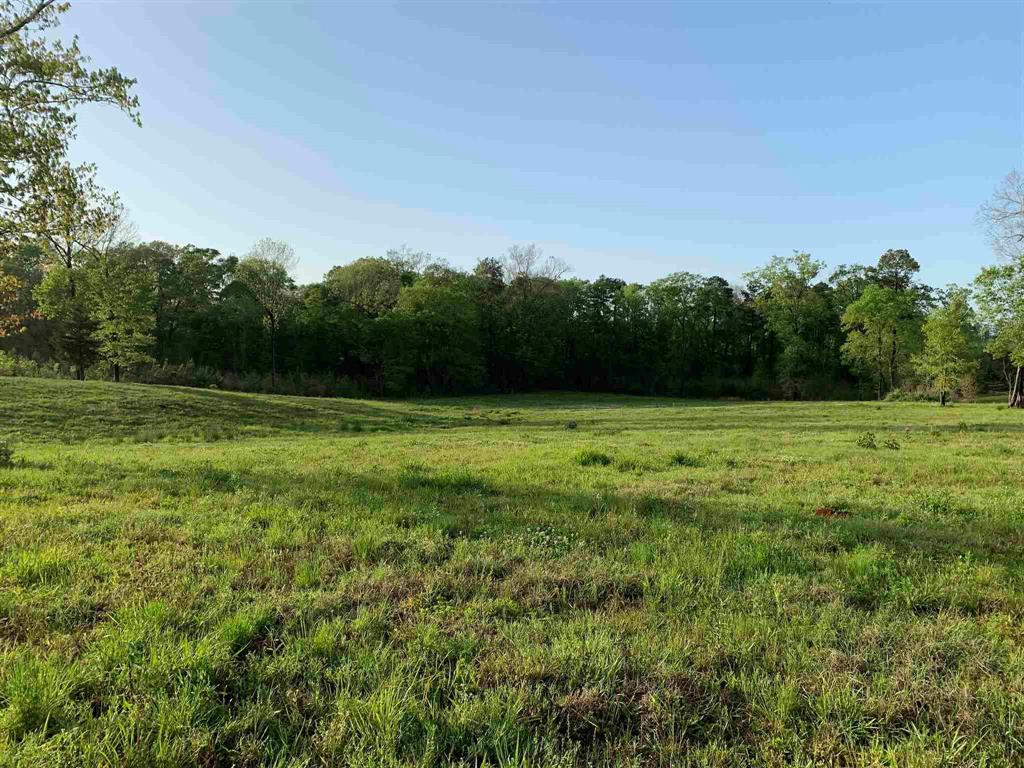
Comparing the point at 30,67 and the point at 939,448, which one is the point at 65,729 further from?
the point at 939,448

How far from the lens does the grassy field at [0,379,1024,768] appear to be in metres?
2.67

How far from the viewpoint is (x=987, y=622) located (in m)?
3.90

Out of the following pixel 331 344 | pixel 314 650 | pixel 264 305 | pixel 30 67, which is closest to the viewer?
pixel 314 650

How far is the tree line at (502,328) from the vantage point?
39.8m

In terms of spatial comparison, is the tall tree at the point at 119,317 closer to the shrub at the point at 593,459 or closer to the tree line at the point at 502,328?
the tree line at the point at 502,328

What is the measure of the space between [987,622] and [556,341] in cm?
6646

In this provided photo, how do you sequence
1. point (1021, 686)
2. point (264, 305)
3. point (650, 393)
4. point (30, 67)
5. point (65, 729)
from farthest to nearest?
point (650, 393) → point (264, 305) → point (30, 67) → point (1021, 686) → point (65, 729)

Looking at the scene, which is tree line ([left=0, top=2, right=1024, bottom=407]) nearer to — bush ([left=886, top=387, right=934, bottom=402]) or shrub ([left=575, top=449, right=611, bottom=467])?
bush ([left=886, top=387, right=934, bottom=402])

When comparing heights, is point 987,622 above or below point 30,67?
below

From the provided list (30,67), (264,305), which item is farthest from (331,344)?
(30,67)

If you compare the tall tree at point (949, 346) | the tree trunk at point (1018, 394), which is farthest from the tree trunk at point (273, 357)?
the tree trunk at point (1018, 394)

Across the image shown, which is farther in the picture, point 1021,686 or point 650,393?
point 650,393

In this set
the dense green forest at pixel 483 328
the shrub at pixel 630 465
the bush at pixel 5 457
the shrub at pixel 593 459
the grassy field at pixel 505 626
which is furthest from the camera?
the dense green forest at pixel 483 328

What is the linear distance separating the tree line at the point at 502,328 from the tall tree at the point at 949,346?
0.52 ft
